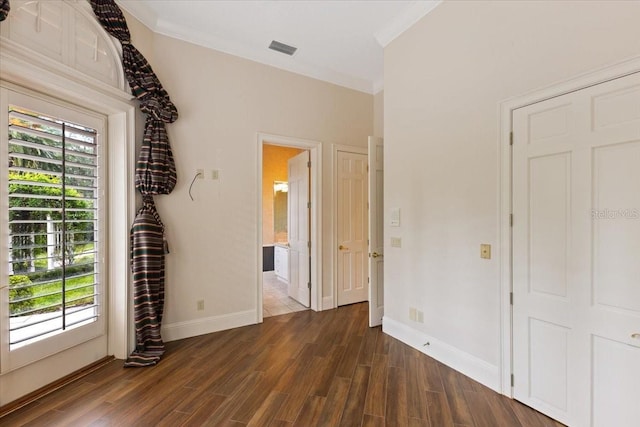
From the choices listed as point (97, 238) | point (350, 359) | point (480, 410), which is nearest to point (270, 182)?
point (97, 238)

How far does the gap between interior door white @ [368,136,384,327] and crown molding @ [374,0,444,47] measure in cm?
113

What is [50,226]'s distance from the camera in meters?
2.17

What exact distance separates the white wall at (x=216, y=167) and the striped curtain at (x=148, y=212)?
0.78ft

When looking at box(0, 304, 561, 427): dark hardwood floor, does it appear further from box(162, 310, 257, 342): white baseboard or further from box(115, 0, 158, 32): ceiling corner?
box(115, 0, 158, 32): ceiling corner

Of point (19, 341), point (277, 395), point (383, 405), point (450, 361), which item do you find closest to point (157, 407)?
point (277, 395)

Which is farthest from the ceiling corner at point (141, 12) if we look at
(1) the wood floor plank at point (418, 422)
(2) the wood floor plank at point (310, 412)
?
(1) the wood floor plank at point (418, 422)

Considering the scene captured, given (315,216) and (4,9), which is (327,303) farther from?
(4,9)

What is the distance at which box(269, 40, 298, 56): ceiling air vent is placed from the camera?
136 inches

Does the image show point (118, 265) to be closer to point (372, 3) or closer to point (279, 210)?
point (372, 3)

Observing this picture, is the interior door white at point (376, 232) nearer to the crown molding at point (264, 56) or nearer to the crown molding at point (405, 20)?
the crown molding at point (405, 20)

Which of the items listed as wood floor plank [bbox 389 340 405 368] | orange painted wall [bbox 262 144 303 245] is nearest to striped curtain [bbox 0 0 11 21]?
wood floor plank [bbox 389 340 405 368]

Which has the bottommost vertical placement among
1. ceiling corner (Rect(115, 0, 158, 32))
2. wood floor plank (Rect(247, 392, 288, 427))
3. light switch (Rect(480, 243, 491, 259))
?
wood floor plank (Rect(247, 392, 288, 427))

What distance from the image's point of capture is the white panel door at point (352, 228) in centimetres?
417

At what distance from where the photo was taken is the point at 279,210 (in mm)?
6906
